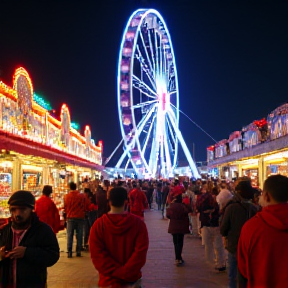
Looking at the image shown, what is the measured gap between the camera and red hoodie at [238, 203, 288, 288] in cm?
233

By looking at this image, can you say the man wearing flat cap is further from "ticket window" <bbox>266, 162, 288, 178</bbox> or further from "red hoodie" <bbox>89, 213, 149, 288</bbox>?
"ticket window" <bbox>266, 162, 288, 178</bbox>

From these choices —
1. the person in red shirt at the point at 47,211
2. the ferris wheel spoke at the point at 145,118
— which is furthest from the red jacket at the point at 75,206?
the ferris wheel spoke at the point at 145,118

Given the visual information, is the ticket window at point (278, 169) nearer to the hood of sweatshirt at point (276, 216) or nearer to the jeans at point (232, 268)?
the jeans at point (232, 268)

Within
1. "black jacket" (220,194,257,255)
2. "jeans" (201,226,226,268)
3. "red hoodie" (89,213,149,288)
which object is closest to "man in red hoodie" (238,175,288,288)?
"red hoodie" (89,213,149,288)

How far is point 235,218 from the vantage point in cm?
464

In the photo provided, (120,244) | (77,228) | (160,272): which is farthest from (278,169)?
(120,244)

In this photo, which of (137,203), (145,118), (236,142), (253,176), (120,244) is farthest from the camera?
(145,118)

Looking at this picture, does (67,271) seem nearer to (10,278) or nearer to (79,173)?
(10,278)

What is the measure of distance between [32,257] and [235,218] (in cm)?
255

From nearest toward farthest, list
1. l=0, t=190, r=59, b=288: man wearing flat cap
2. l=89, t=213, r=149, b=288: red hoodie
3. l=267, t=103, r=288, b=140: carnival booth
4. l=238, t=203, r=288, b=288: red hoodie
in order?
l=238, t=203, r=288, b=288: red hoodie
l=0, t=190, r=59, b=288: man wearing flat cap
l=89, t=213, r=149, b=288: red hoodie
l=267, t=103, r=288, b=140: carnival booth

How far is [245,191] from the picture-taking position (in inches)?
182

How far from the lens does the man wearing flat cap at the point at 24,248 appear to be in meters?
2.71

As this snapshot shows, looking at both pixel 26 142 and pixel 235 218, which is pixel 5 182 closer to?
pixel 26 142

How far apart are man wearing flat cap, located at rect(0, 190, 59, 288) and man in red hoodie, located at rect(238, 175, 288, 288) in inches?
49.0
